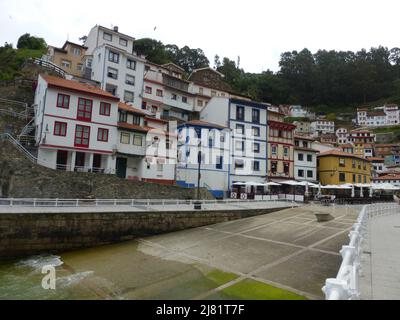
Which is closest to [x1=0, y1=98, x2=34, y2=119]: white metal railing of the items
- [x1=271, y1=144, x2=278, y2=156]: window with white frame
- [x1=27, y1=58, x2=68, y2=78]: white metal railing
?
[x1=27, y1=58, x2=68, y2=78]: white metal railing

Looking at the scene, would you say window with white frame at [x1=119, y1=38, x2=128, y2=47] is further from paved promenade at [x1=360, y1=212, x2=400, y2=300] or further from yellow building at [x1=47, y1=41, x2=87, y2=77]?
paved promenade at [x1=360, y1=212, x2=400, y2=300]

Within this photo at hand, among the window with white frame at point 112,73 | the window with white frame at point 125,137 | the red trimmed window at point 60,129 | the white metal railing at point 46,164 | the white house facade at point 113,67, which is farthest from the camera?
the window with white frame at point 112,73

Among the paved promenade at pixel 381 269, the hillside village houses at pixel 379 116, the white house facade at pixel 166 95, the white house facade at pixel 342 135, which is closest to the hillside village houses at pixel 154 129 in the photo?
the white house facade at pixel 166 95

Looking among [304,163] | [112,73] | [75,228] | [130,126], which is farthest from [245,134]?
[75,228]

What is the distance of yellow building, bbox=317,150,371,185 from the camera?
4766 cm

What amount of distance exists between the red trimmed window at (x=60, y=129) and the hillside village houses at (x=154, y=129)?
9 cm

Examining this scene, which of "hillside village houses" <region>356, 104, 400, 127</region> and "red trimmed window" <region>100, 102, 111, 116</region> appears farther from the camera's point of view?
"hillside village houses" <region>356, 104, 400, 127</region>

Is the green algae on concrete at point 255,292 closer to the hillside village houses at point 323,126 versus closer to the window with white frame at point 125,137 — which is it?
the window with white frame at point 125,137

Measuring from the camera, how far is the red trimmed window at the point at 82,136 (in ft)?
92.4

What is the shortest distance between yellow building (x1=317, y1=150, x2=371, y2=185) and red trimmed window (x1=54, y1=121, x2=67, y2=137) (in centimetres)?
4212

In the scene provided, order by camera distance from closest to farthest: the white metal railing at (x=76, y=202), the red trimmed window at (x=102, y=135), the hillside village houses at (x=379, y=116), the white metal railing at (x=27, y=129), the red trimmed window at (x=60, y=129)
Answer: the white metal railing at (x=76, y=202) → the red trimmed window at (x=60, y=129) → the white metal railing at (x=27, y=129) → the red trimmed window at (x=102, y=135) → the hillside village houses at (x=379, y=116)

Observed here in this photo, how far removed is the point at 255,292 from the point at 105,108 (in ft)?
85.9

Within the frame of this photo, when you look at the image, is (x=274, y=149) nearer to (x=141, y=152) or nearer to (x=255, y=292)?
(x=141, y=152)

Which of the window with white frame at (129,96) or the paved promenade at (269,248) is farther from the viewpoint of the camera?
the window with white frame at (129,96)
